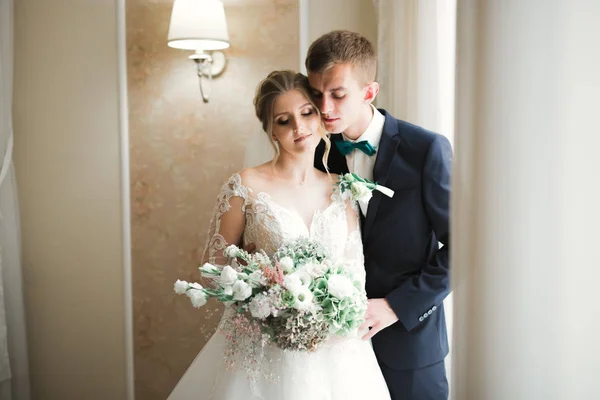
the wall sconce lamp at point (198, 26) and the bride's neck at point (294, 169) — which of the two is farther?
the wall sconce lamp at point (198, 26)

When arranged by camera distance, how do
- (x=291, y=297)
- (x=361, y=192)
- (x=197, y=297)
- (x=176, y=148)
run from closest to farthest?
1. (x=291, y=297)
2. (x=197, y=297)
3. (x=361, y=192)
4. (x=176, y=148)

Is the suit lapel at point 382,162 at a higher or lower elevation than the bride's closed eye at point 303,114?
lower

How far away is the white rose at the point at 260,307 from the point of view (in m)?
1.99

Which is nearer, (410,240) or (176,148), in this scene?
(410,240)

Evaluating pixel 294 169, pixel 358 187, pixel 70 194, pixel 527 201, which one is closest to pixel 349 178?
pixel 358 187

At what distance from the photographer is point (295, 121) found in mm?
2314

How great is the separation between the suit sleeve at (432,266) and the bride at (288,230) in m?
0.15

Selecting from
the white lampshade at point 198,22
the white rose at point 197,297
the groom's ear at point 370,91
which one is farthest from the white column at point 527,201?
the white lampshade at point 198,22

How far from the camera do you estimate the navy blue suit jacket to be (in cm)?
235

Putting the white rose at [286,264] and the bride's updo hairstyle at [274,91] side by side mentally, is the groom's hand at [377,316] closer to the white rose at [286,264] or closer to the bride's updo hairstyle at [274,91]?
the white rose at [286,264]

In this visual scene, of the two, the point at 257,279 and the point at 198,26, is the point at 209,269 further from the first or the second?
the point at 198,26

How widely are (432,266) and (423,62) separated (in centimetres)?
77

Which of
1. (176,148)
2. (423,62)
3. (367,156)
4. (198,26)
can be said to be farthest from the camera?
(176,148)

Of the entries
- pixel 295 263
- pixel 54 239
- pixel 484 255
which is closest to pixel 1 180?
pixel 54 239
